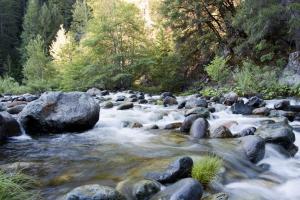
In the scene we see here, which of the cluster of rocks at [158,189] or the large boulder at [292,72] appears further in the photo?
the large boulder at [292,72]

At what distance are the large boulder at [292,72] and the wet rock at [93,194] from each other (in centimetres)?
1345

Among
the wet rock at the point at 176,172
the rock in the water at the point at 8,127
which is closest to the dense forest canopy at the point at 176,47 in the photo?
the rock in the water at the point at 8,127

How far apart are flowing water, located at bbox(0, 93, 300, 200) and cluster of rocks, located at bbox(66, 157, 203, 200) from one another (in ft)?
1.28

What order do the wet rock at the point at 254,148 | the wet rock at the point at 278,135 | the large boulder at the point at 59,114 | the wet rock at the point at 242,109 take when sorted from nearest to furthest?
the wet rock at the point at 254,148, the wet rock at the point at 278,135, the large boulder at the point at 59,114, the wet rock at the point at 242,109

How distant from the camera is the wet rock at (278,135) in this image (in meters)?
7.02

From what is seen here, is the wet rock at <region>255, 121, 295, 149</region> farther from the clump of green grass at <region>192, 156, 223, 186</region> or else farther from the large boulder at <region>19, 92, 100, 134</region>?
the large boulder at <region>19, 92, 100, 134</region>

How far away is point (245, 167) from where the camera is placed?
5.96 meters

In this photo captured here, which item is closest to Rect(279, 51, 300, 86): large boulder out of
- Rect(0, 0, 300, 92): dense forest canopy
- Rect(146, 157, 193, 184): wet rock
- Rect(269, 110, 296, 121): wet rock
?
Rect(0, 0, 300, 92): dense forest canopy

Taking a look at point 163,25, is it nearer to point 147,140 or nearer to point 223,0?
point 223,0

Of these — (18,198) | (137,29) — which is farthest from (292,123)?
(137,29)

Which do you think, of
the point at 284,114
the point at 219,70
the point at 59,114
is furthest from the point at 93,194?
the point at 219,70

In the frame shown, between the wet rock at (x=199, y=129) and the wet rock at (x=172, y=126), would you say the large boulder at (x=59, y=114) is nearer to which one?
the wet rock at (x=172, y=126)

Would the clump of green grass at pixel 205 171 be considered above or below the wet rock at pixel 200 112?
below

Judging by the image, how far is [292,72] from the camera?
1709 centimetres
